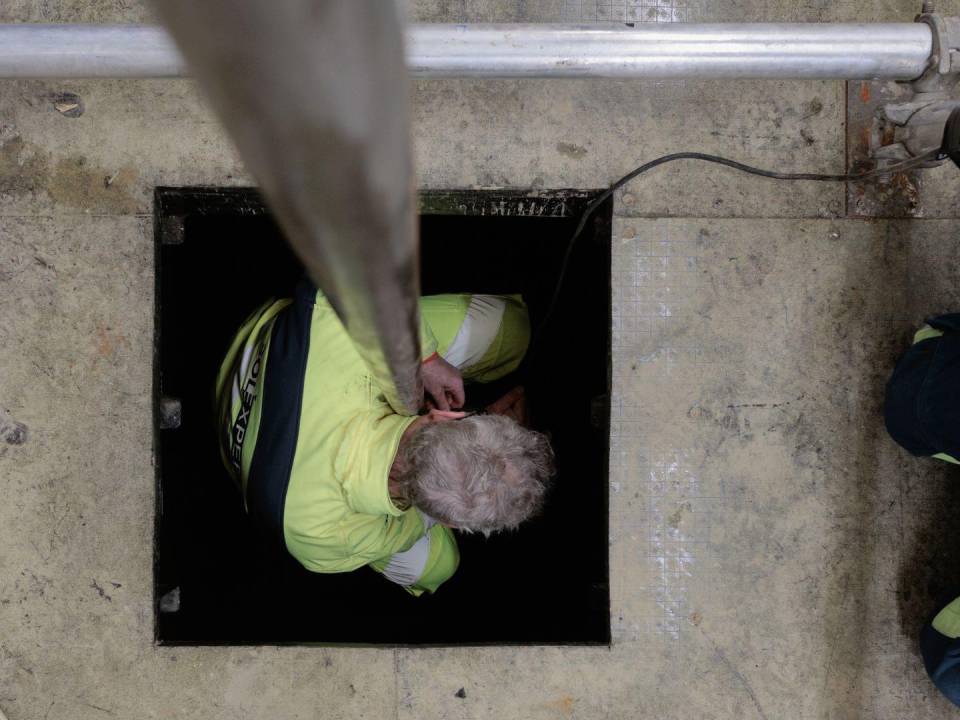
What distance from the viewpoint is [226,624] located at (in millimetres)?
2842

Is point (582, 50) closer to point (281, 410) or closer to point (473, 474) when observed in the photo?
point (473, 474)

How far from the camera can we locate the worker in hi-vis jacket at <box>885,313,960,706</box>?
6.36 feet

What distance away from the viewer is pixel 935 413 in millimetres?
1953

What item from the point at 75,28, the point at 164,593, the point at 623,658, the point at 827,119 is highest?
the point at 75,28

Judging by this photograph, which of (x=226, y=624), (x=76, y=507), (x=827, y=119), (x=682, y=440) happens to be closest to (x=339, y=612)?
(x=226, y=624)

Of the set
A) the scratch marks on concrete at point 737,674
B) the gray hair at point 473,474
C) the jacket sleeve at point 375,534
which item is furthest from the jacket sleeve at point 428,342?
the scratch marks on concrete at point 737,674

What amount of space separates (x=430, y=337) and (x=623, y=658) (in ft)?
3.82

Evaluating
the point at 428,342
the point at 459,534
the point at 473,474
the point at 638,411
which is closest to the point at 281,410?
the point at 428,342

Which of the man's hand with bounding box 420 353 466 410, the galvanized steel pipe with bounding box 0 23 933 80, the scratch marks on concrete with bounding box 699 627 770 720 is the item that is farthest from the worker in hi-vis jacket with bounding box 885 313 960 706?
the man's hand with bounding box 420 353 466 410

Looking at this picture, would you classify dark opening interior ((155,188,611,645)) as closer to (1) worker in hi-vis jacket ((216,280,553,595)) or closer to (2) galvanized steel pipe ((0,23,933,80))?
(1) worker in hi-vis jacket ((216,280,553,595))

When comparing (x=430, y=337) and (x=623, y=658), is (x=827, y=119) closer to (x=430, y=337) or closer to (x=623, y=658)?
(x=430, y=337)

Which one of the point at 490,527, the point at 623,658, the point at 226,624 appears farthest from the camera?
the point at 226,624

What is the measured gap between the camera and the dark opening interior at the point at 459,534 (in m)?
2.58

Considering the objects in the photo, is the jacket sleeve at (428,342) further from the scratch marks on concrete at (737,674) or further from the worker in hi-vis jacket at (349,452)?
the scratch marks on concrete at (737,674)
